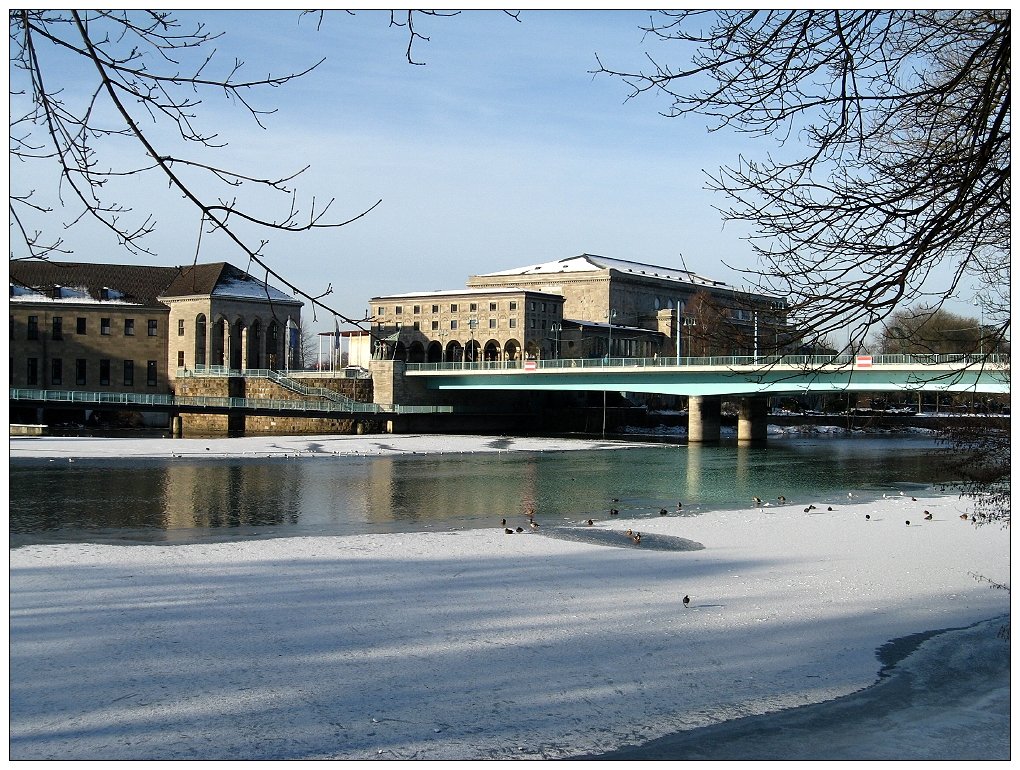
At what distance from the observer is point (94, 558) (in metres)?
16.2

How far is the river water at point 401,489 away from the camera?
22312 mm

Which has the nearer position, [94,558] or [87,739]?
[87,739]

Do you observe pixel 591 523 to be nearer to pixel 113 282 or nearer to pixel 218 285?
pixel 218 285

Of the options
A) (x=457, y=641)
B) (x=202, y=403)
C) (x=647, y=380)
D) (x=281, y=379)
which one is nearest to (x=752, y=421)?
(x=647, y=380)

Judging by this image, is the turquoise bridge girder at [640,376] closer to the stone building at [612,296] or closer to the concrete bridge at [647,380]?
the concrete bridge at [647,380]

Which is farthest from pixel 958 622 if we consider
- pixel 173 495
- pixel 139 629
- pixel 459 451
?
pixel 459 451

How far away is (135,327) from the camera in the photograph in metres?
77.4

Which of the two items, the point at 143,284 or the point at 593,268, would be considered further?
the point at 593,268

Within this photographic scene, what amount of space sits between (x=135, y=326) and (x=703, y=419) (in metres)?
42.7

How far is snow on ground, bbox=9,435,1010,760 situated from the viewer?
8625 mm

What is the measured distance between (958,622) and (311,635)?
7.80m

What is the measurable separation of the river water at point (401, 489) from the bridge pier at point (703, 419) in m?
12.1

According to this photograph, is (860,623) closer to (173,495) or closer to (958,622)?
(958,622)

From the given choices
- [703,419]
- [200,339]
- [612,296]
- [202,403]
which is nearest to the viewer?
[703,419]
